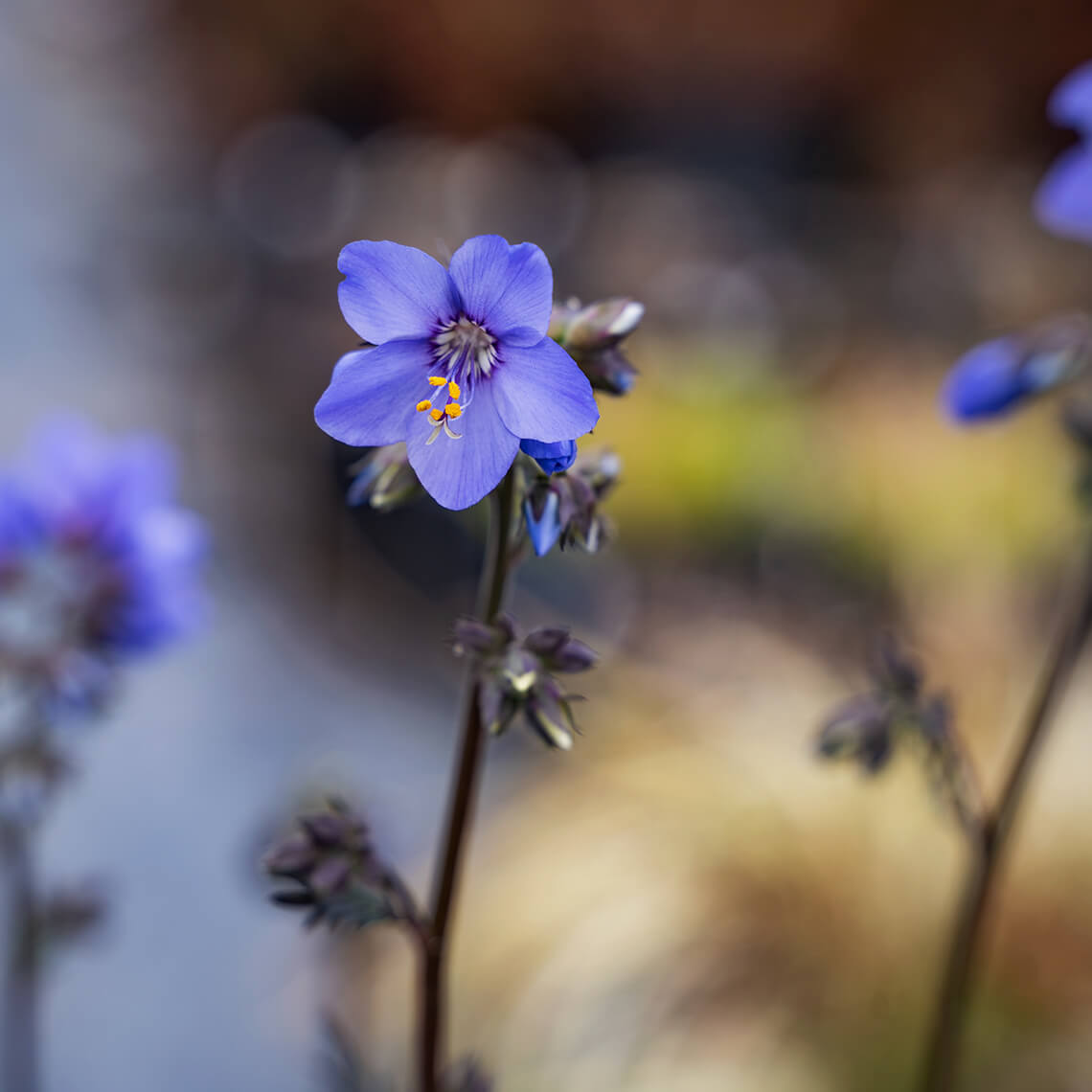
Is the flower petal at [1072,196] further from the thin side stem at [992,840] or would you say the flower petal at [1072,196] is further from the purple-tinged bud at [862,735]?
the purple-tinged bud at [862,735]

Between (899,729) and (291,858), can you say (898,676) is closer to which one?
(899,729)

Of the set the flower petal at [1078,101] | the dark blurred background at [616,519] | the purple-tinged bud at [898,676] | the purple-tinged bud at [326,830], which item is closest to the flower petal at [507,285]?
the purple-tinged bud at [326,830]

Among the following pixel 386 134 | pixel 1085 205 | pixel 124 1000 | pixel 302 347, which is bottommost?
pixel 124 1000

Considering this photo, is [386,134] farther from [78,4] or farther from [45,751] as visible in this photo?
[45,751]

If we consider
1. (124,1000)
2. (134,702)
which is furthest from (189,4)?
(124,1000)

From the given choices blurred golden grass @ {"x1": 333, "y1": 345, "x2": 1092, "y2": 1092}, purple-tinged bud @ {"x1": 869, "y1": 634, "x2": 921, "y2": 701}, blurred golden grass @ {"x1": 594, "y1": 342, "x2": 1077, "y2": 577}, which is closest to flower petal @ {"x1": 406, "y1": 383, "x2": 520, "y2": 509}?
purple-tinged bud @ {"x1": 869, "y1": 634, "x2": 921, "y2": 701}

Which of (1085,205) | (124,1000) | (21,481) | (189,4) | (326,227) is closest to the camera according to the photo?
(1085,205)

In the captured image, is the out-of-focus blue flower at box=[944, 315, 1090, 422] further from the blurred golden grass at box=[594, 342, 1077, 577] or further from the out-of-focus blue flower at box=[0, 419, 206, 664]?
the blurred golden grass at box=[594, 342, 1077, 577]
